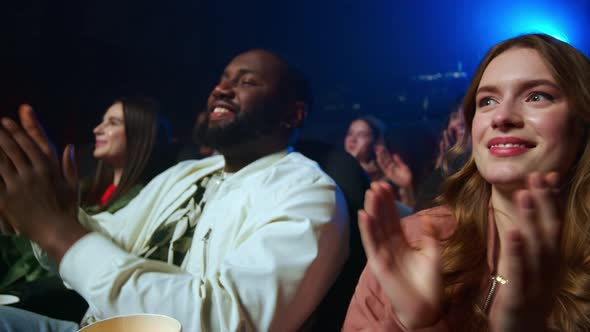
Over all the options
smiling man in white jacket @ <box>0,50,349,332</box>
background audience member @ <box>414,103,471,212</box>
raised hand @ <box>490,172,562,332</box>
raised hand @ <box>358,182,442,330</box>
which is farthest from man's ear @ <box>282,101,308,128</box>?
raised hand @ <box>490,172,562,332</box>

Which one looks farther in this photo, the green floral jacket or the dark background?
the green floral jacket

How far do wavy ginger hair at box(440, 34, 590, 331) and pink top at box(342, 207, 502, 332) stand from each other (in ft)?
0.05

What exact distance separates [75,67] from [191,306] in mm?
960

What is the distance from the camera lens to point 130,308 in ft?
3.59

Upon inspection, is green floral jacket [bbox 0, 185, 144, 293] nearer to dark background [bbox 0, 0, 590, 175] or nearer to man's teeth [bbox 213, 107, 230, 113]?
dark background [bbox 0, 0, 590, 175]

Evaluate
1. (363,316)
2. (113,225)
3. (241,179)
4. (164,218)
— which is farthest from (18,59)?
(363,316)

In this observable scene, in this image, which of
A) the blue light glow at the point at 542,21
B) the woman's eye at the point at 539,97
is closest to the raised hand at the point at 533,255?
the woman's eye at the point at 539,97

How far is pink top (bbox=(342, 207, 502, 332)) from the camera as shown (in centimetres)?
89

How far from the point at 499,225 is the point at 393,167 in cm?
29

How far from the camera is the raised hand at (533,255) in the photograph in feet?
1.93

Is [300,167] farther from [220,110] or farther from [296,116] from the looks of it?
[220,110]

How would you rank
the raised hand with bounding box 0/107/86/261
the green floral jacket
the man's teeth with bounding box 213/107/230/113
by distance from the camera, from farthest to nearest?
the green floral jacket, the man's teeth with bounding box 213/107/230/113, the raised hand with bounding box 0/107/86/261

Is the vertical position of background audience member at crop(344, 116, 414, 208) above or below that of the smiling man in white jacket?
above

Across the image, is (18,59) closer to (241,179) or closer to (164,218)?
(164,218)
